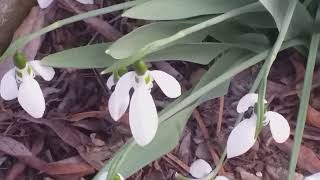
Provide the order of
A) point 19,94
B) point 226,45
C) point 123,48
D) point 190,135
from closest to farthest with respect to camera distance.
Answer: point 19,94 < point 123,48 < point 226,45 < point 190,135

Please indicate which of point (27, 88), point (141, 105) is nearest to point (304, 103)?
point (141, 105)

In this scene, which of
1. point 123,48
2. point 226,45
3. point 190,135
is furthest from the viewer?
point 190,135

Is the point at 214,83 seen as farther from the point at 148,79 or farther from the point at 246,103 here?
the point at 148,79

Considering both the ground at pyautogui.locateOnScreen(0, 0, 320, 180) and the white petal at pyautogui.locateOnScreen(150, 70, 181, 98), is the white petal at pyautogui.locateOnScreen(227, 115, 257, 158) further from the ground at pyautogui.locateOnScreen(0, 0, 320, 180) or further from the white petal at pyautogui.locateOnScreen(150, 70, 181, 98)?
the ground at pyautogui.locateOnScreen(0, 0, 320, 180)

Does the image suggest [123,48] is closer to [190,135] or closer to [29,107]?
[29,107]

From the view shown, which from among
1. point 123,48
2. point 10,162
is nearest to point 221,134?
point 123,48

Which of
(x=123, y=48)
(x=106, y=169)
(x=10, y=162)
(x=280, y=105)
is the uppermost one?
(x=123, y=48)
